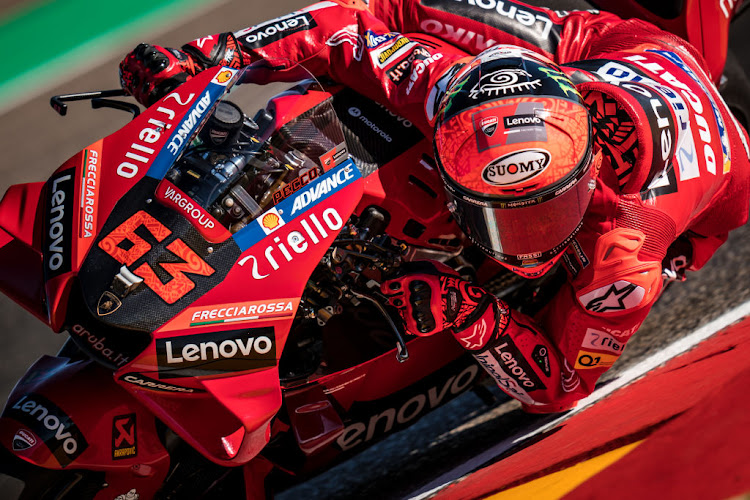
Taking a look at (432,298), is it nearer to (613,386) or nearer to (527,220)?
(527,220)

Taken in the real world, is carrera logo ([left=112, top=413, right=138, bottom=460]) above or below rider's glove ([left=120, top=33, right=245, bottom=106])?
below

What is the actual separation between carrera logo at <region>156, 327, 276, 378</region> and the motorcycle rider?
676 mm

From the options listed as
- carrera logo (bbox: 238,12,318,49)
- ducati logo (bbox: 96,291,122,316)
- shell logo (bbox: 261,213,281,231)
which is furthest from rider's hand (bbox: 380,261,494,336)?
carrera logo (bbox: 238,12,318,49)

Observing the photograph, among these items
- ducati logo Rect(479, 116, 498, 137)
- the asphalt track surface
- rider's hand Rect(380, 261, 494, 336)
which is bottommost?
the asphalt track surface

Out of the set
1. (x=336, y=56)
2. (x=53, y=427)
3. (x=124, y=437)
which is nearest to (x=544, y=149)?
(x=336, y=56)

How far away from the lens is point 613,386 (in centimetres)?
340

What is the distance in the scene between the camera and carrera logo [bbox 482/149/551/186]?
229 centimetres

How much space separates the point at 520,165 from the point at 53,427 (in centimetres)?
177

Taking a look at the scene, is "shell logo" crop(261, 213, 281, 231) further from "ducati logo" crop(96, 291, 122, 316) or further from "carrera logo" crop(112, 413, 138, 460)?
"carrera logo" crop(112, 413, 138, 460)

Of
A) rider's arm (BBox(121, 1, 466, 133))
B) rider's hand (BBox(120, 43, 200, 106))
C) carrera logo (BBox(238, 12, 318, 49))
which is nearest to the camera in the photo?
rider's arm (BBox(121, 1, 466, 133))

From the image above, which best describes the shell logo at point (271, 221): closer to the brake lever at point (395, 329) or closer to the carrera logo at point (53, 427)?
the brake lever at point (395, 329)

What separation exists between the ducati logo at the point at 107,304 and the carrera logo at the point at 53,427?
596mm

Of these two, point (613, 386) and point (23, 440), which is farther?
point (613, 386)

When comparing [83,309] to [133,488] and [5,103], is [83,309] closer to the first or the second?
[133,488]
